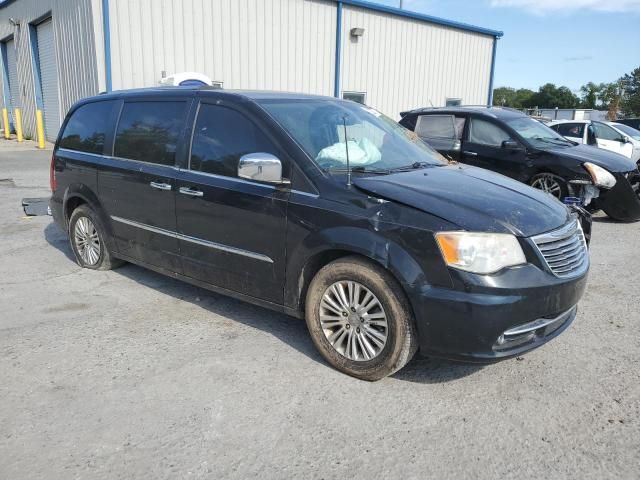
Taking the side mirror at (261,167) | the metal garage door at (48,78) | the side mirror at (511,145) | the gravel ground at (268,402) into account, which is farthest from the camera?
the metal garage door at (48,78)

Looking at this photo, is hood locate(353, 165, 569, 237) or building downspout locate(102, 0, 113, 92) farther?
building downspout locate(102, 0, 113, 92)

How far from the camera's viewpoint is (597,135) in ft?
50.2

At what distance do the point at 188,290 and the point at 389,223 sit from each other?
8.31ft

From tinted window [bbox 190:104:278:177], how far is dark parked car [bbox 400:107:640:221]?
215 inches

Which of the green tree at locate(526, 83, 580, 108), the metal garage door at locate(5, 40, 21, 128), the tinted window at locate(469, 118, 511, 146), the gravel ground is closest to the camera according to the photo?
the gravel ground

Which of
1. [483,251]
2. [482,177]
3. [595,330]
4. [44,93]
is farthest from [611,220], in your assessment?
[44,93]

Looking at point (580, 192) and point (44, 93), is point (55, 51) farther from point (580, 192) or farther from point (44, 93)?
point (580, 192)

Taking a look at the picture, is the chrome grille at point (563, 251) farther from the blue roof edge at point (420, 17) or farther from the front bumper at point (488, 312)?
the blue roof edge at point (420, 17)

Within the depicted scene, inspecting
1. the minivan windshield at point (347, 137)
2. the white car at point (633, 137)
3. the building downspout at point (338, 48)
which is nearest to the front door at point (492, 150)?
the minivan windshield at point (347, 137)

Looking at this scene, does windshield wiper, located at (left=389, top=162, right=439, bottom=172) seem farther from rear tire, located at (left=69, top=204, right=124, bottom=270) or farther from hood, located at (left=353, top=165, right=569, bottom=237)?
rear tire, located at (left=69, top=204, right=124, bottom=270)

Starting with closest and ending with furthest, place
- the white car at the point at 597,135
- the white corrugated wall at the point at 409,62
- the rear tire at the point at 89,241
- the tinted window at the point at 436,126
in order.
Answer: the rear tire at the point at 89,241 < the tinted window at the point at 436,126 < the white car at the point at 597,135 < the white corrugated wall at the point at 409,62

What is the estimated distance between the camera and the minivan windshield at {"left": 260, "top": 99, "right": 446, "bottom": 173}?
12.2ft

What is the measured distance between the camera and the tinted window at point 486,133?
8.41 meters

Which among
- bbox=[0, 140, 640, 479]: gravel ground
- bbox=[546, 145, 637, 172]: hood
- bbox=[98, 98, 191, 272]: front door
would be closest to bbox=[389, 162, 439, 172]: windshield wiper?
bbox=[0, 140, 640, 479]: gravel ground
